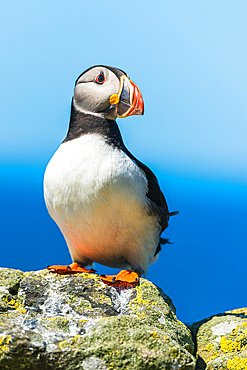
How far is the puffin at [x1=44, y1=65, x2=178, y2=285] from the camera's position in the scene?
3.67 metres

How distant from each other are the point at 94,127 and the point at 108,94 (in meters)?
0.37

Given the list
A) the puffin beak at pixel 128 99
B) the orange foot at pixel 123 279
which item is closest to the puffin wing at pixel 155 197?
the puffin beak at pixel 128 99

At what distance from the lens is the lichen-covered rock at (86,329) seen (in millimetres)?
2424

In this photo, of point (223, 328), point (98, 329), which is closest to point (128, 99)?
point (98, 329)

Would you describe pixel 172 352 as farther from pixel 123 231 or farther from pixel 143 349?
pixel 123 231

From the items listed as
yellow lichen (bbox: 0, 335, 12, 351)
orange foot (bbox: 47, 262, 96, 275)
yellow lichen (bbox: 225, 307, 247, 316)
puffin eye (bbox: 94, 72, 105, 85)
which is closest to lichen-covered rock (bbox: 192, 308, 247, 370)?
yellow lichen (bbox: 225, 307, 247, 316)

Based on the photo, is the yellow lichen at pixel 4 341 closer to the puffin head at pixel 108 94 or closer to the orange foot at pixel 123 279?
the orange foot at pixel 123 279

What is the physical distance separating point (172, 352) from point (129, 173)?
1763mm

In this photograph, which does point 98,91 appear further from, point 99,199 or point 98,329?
point 98,329

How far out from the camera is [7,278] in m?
3.73

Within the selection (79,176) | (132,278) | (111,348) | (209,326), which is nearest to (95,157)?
(79,176)

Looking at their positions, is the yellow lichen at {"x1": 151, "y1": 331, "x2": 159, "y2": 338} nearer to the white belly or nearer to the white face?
the white belly

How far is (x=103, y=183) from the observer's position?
142 inches

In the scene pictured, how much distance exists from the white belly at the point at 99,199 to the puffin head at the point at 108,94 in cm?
32
